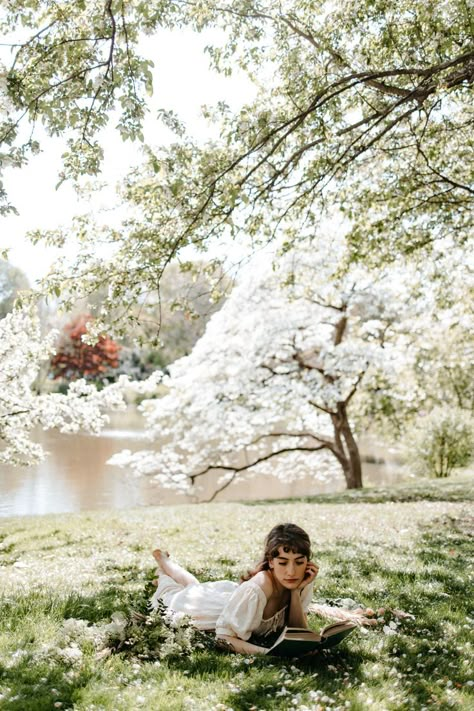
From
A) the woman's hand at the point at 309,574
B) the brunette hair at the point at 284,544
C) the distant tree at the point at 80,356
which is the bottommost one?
the woman's hand at the point at 309,574

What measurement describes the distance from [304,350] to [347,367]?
5.89 feet

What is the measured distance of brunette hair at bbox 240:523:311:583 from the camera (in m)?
4.91

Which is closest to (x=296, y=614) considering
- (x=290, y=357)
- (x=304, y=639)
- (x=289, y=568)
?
(x=289, y=568)

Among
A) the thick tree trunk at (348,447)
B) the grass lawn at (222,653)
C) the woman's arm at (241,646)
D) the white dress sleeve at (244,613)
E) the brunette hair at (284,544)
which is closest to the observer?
the grass lawn at (222,653)

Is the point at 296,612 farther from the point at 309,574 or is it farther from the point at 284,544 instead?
the point at 284,544

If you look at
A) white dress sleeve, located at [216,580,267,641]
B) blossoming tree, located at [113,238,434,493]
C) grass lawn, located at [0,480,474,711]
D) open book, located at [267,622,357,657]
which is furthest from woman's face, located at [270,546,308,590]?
blossoming tree, located at [113,238,434,493]

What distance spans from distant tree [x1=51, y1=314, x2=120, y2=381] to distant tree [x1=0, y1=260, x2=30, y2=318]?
1078 cm

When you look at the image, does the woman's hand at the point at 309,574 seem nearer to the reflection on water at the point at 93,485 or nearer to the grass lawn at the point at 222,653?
the grass lawn at the point at 222,653

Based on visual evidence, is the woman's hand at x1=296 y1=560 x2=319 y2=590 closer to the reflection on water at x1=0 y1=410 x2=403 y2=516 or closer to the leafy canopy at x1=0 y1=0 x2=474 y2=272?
the leafy canopy at x1=0 y1=0 x2=474 y2=272

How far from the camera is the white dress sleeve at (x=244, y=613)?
189 inches

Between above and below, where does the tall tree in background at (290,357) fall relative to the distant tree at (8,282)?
below

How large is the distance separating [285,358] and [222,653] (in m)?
15.2

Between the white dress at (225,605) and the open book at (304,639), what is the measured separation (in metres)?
0.33

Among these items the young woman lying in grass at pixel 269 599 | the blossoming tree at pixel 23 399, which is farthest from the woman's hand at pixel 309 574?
the blossoming tree at pixel 23 399
